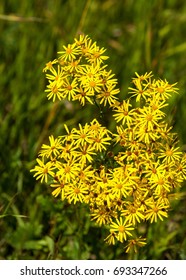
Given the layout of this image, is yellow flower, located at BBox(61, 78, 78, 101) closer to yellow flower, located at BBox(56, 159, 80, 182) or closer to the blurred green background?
yellow flower, located at BBox(56, 159, 80, 182)

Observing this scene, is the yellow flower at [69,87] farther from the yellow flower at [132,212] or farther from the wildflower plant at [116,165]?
the yellow flower at [132,212]

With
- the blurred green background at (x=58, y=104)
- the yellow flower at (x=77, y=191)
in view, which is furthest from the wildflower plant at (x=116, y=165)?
the blurred green background at (x=58, y=104)

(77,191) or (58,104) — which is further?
(58,104)

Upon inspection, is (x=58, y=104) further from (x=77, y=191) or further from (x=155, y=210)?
(x=155, y=210)

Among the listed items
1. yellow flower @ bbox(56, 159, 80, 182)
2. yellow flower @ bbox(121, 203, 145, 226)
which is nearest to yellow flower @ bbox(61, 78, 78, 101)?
yellow flower @ bbox(56, 159, 80, 182)

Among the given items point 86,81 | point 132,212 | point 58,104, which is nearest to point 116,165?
point 132,212

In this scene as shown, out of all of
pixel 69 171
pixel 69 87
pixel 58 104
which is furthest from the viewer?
pixel 58 104
